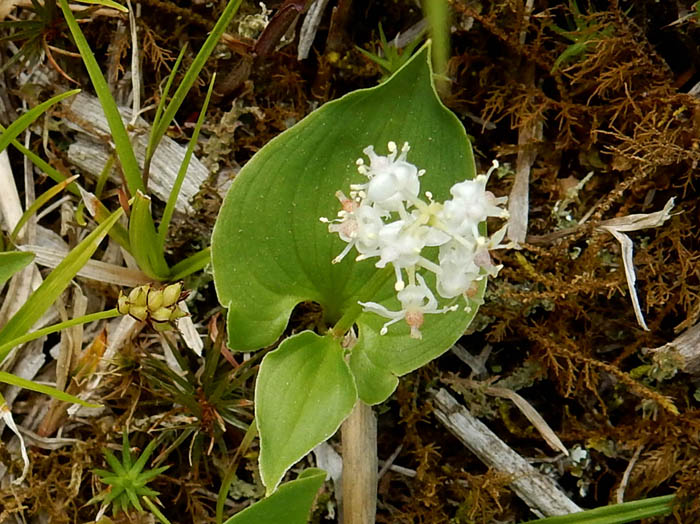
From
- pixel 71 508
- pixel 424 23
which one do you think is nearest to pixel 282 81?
pixel 424 23

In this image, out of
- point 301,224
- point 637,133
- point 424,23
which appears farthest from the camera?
point 424,23

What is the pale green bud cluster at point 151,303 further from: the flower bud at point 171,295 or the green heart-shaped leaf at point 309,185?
the green heart-shaped leaf at point 309,185

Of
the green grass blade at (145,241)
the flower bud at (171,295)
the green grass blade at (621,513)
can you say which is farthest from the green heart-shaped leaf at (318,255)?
the green grass blade at (621,513)

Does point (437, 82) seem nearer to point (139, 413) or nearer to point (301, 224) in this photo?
point (301, 224)

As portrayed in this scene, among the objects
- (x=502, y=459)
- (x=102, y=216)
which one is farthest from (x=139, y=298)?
(x=502, y=459)

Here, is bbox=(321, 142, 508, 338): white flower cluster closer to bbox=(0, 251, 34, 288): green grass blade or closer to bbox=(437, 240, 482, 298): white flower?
bbox=(437, 240, 482, 298): white flower
